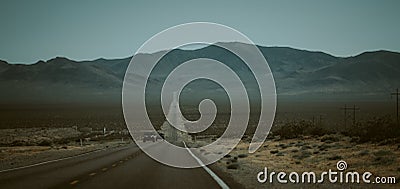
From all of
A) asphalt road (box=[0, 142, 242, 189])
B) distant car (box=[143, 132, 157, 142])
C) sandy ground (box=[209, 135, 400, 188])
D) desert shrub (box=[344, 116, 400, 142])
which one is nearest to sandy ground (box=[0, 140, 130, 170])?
asphalt road (box=[0, 142, 242, 189])

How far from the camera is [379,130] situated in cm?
3566

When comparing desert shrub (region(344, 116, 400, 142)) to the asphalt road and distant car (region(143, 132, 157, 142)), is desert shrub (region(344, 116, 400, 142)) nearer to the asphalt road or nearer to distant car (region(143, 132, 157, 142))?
the asphalt road

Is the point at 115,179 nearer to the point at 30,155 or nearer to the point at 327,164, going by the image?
the point at 327,164

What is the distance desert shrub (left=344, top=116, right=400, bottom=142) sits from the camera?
112 ft

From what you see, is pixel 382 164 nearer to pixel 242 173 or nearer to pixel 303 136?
pixel 242 173

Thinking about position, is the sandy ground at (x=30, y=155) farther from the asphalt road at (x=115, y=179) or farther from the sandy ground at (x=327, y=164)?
the sandy ground at (x=327, y=164)

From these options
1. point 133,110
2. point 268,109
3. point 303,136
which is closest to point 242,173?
point 303,136

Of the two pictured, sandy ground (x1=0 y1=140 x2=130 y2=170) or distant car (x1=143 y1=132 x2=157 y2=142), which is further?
distant car (x1=143 y1=132 x2=157 y2=142)

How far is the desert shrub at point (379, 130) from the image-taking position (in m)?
34.1

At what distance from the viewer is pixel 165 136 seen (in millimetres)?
86625

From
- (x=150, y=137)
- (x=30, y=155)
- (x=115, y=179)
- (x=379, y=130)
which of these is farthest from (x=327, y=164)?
(x=150, y=137)

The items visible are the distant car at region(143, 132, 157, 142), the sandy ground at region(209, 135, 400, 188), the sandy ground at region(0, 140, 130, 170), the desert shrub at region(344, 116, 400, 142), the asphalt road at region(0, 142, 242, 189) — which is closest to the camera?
the asphalt road at region(0, 142, 242, 189)

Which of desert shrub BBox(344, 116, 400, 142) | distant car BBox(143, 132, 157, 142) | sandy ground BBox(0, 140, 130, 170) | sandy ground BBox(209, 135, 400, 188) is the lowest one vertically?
distant car BBox(143, 132, 157, 142)

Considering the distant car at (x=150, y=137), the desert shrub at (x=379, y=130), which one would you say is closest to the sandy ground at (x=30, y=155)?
the desert shrub at (x=379, y=130)
